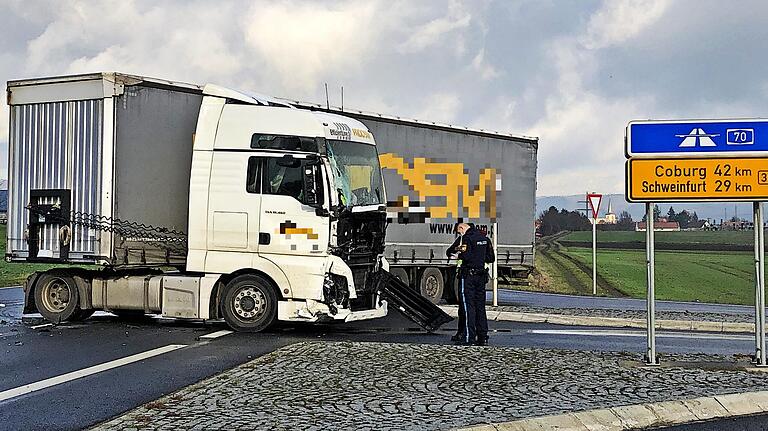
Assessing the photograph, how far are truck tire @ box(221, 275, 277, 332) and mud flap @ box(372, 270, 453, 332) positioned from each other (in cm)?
186

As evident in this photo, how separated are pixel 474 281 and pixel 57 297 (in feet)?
23.7

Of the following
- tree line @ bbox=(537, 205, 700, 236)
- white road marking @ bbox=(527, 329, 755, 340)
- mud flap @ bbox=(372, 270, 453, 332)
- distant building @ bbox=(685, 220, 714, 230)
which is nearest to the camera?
mud flap @ bbox=(372, 270, 453, 332)

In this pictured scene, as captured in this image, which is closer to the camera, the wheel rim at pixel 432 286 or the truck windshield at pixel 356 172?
the truck windshield at pixel 356 172

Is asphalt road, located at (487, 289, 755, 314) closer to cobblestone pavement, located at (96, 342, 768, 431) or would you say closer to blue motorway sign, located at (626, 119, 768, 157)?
blue motorway sign, located at (626, 119, 768, 157)

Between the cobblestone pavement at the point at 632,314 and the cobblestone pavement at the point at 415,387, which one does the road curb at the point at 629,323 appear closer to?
the cobblestone pavement at the point at 632,314

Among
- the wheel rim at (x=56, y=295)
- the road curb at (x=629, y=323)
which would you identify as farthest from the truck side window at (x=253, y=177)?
the road curb at (x=629, y=323)

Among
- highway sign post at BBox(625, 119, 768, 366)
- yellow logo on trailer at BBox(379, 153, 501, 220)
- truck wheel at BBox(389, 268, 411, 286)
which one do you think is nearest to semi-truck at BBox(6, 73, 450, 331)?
highway sign post at BBox(625, 119, 768, 366)

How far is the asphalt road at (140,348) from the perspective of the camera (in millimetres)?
8711

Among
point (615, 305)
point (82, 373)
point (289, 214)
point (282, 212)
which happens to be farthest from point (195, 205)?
point (615, 305)

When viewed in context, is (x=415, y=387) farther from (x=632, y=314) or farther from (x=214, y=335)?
Answer: (x=632, y=314)

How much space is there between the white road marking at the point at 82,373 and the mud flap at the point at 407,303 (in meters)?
3.61

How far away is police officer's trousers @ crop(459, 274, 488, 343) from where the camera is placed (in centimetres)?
1301

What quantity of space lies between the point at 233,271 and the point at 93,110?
130 inches

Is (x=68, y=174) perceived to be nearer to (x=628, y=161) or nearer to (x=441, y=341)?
(x=441, y=341)
